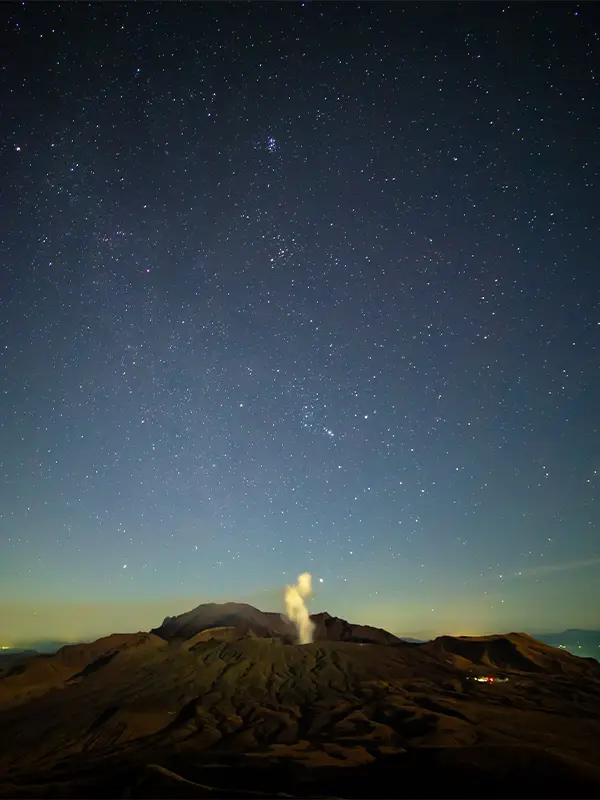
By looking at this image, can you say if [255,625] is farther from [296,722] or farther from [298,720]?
[296,722]

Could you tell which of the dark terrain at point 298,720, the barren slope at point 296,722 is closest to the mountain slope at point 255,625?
the dark terrain at point 298,720

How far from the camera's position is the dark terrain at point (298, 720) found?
2542 cm

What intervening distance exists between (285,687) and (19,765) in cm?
2647

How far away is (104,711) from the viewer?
4631cm

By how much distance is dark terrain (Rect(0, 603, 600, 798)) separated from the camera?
25.4m

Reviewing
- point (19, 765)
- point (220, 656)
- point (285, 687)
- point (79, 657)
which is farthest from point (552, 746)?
point (79, 657)

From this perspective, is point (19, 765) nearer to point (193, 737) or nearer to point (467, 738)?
point (193, 737)

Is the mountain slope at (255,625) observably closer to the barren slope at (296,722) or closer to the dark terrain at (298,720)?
the dark terrain at (298,720)

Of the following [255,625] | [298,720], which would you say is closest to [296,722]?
[298,720]

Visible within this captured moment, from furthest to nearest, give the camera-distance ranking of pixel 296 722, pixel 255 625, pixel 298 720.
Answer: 1. pixel 255 625
2. pixel 298 720
3. pixel 296 722

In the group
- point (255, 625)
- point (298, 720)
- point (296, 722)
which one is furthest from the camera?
point (255, 625)

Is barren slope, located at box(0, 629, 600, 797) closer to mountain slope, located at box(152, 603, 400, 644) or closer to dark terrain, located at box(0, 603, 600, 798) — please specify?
dark terrain, located at box(0, 603, 600, 798)

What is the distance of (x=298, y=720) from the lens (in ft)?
137

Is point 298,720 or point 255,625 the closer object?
point 298,720
